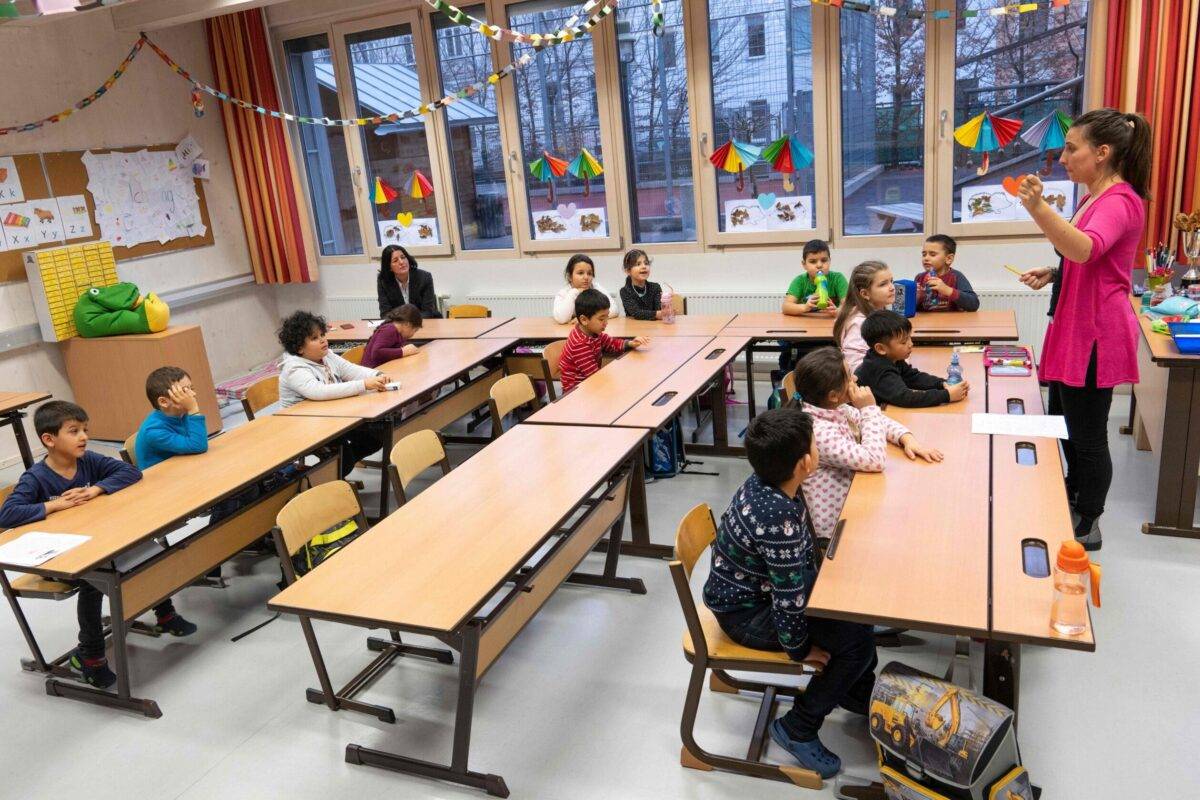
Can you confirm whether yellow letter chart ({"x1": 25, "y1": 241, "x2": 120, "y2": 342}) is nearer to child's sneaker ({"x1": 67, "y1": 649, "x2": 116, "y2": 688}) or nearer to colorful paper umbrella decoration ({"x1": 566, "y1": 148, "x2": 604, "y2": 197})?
colorful paper umbrella decoration ({"x1": 566, "y1": 148, "x2": 604, "y2": 197})

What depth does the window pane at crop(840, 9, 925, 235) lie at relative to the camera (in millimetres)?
5453

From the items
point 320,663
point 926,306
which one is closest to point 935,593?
point 320,663

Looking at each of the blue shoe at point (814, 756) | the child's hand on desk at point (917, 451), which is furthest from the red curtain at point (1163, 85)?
the blue shoe at point (814, 756)

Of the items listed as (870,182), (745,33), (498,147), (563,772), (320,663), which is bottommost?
(563,772)

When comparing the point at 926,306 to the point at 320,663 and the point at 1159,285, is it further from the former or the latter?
the point at 320,663

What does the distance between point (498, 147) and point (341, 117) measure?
56.4 inches

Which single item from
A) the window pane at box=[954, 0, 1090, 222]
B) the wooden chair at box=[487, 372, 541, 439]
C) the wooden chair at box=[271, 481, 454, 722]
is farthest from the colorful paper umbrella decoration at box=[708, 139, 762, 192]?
the wooden chair at box=[271, 481, 454, 722]

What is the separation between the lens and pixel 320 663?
2660 millimetres

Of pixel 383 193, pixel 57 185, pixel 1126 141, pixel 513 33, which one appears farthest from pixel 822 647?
pixel 57 185

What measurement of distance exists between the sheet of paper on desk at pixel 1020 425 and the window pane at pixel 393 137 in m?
5.16

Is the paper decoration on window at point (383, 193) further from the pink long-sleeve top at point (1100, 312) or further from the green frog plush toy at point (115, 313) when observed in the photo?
the pink long-sleeve top at point (1100, 312)

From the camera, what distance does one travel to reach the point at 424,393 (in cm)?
406

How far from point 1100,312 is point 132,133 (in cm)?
654

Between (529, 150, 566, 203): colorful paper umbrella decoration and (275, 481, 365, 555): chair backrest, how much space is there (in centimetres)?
402
